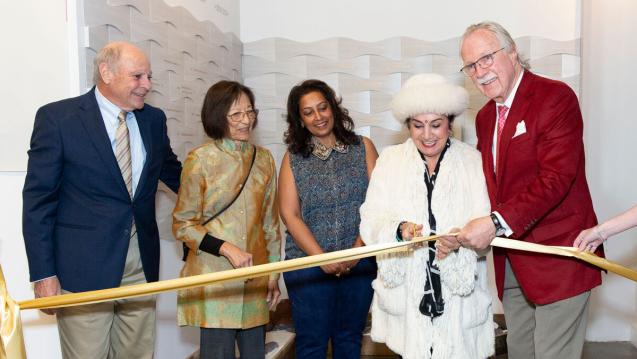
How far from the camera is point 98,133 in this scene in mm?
2504

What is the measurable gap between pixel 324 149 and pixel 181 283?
1.18 metres

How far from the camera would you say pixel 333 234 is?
3.10 meters

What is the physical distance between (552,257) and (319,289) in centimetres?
110

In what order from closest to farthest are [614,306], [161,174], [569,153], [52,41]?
1. [569,153]
2. [52,41]
3. [161,174]
4. [614,306]

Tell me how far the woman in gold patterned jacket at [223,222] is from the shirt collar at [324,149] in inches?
12.5

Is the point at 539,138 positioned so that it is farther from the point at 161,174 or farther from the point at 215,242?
the point at 161,174

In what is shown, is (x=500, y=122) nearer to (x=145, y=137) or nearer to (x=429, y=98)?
(x=429, y=98)

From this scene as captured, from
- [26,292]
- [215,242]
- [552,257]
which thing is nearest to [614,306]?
[552,257]

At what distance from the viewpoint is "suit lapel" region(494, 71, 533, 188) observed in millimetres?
2504

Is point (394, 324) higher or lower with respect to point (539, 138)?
lower

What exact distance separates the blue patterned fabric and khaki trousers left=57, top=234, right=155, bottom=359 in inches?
32.2

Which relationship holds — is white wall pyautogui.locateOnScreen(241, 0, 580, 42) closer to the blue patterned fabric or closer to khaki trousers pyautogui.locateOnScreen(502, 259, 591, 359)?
the blue patterned fabric

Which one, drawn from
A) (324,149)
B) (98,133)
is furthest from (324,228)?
(98,133)

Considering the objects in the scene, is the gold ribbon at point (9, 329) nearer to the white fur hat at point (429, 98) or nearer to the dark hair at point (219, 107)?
the dark hair at point (219, 107)
